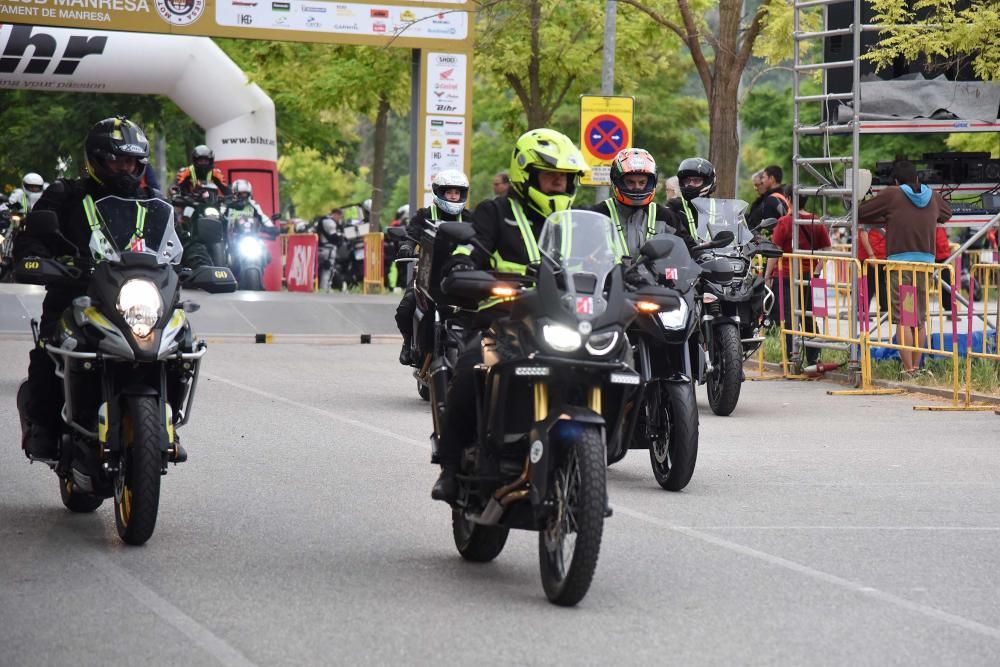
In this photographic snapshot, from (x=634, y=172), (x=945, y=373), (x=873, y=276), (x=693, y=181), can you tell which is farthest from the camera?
(x=873, y=276)

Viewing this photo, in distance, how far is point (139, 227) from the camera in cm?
816

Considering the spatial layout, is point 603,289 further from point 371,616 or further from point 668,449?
point 668,449

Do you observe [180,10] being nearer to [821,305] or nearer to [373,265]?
[373,265]

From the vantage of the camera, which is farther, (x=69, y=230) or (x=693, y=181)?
(x=693, y=181)

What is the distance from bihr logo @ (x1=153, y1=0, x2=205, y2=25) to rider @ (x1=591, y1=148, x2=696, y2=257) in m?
15.7

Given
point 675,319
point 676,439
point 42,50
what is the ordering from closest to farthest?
1. point 676,439
2. point 675,319
3. point 42,50

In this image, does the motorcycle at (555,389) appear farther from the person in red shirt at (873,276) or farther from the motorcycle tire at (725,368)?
the person in red shirt at (873,276)

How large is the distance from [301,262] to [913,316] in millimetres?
16276

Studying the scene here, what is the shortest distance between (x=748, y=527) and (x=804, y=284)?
8999 mm

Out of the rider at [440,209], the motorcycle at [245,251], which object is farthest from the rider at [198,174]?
the rider at [440,209]

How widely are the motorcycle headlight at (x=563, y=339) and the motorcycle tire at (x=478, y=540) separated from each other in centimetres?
108

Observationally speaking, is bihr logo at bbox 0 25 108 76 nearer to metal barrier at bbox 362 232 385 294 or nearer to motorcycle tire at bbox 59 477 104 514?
metal barrier at bbox 362 232 385 294

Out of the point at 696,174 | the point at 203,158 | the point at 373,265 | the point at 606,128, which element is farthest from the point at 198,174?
the point at 696,174

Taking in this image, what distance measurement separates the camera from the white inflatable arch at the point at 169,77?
88.1 feet
